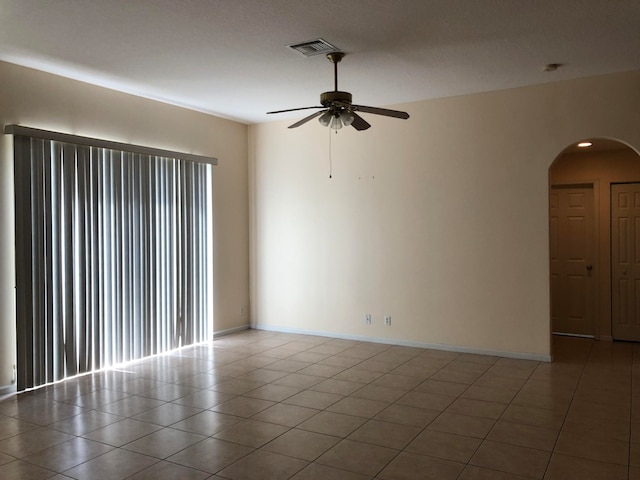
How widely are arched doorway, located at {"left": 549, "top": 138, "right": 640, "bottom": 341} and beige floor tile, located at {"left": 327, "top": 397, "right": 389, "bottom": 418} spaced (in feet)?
11.2

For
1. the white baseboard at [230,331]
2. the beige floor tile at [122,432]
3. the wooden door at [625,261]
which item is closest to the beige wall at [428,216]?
the white baseboard at [230,331]

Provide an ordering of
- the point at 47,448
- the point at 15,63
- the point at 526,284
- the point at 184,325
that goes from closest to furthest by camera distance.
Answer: the point at 47,448
the point at 15,63
the point at 526,284
the point at 184,325

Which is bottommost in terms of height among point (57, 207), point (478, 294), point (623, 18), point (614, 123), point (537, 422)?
point (537, 422)

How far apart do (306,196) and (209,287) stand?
5.86ft

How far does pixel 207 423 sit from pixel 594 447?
269 cm

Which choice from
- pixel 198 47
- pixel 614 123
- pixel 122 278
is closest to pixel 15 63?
pixel 198 47

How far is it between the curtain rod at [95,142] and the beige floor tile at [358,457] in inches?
147

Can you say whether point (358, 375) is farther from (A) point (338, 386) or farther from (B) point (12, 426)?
(B) point (12, 426)

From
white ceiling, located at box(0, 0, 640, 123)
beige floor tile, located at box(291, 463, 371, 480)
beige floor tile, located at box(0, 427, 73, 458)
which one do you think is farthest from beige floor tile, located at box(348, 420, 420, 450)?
white ceiling, located at box(0, 0, 640, 123)

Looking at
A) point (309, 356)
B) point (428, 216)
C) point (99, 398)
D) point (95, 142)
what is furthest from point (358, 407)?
point (95, 142)

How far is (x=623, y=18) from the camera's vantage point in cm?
379

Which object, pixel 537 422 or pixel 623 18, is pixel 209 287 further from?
pixel 623 18

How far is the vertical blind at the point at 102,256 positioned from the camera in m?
4.80

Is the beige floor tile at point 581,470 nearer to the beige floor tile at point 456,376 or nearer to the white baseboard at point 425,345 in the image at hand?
the beige floor tile at point 456,376
